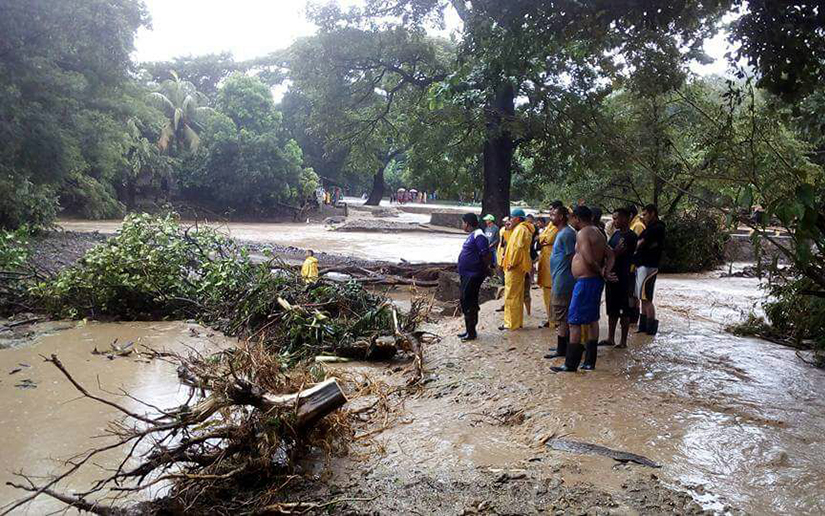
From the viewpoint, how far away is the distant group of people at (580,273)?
6.11 m

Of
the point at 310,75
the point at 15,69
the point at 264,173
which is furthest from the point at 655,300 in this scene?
the point at 264,173

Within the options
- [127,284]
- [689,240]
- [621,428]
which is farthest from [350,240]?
[621,428]

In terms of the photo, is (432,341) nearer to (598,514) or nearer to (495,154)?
(598,514)

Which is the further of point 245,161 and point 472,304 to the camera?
point 245,161

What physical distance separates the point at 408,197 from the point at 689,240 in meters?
42.4

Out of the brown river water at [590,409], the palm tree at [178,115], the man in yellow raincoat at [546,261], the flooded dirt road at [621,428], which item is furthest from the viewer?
the palm tree at [178,115]

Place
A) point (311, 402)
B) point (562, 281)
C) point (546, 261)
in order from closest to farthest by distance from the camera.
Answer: point (311, 402)
point (562, 281)
point (546, 261)

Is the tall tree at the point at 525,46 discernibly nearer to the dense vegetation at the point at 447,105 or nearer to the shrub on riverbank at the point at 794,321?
the dense vegetation at the point at 447,105

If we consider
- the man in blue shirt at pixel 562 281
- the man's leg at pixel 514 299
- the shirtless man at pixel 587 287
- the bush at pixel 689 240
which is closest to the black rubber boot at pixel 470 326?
the man's leg at pixel 514 299

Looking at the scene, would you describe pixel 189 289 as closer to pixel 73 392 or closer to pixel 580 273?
pixel 73 392

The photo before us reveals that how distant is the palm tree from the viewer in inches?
1407

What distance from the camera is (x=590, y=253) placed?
19.8 feet

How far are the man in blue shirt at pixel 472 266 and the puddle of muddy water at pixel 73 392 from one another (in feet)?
11.8

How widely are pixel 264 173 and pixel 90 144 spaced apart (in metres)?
16.1
